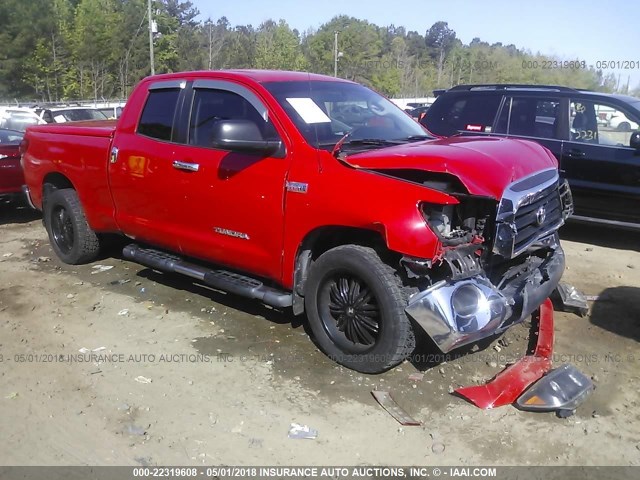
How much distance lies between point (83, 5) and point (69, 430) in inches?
2450

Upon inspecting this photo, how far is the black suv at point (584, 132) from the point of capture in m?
6.89

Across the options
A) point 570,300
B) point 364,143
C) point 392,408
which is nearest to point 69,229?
point 364,143

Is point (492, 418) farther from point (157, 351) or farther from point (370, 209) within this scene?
point (157, 351)

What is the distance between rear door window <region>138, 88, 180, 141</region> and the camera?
4980mm

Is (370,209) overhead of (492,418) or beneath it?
overhead

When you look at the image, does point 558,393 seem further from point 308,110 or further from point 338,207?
point 308,110

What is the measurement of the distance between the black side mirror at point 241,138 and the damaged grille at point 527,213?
1570mm

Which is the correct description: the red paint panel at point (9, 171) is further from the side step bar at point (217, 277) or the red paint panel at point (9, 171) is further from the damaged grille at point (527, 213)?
the damaged grille at point (527, 213)

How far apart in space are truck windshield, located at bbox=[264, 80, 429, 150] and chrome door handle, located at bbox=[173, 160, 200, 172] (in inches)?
32.8

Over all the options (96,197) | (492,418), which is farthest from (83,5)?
(492,418)

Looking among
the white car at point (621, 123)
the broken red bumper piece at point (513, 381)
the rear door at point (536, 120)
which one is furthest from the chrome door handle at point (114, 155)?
the white car at point (621, 123)

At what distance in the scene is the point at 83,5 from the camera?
187ft

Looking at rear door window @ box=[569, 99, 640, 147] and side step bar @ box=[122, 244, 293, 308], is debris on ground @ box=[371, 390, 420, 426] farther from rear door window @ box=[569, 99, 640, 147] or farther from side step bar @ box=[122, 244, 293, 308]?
rear door window @ box=[569, 99, 640, 147]

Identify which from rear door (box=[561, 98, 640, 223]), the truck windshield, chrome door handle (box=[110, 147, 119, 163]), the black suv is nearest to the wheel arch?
the truck windshield
